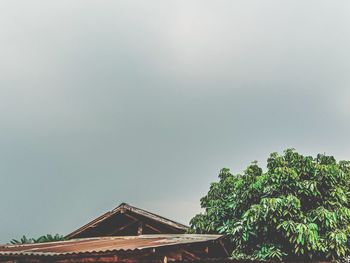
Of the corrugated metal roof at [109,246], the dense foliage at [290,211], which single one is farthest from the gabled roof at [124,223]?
the corrugated metal roof at [109,246]

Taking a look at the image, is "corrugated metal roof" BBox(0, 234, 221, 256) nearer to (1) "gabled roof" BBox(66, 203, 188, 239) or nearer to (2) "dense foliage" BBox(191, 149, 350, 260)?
(2) "dense foliage" BBox(191, 149, 350, 260)

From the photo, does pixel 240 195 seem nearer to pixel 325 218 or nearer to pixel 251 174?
pixel 251 174

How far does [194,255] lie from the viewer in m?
10.4

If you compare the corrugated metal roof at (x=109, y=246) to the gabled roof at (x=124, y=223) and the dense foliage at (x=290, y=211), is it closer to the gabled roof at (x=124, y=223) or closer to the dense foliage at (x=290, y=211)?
the dense foliage at (x=290, y=211)

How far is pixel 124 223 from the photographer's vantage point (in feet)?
45.3

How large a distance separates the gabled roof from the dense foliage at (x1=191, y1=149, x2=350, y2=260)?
146 cm

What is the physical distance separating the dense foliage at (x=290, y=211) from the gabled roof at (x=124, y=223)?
1.46 m

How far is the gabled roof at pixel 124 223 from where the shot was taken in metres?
12.6

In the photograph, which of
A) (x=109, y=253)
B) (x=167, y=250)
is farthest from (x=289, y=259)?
(x=109, y=253)

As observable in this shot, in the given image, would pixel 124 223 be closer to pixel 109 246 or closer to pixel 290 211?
pixel 109 246

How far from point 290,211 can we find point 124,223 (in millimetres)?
5775

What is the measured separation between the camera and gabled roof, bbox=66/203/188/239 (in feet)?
41.3

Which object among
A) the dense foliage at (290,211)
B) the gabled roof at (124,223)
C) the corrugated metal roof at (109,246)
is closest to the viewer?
the corrugated metal roof at (109,246)

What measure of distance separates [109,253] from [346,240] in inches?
261
